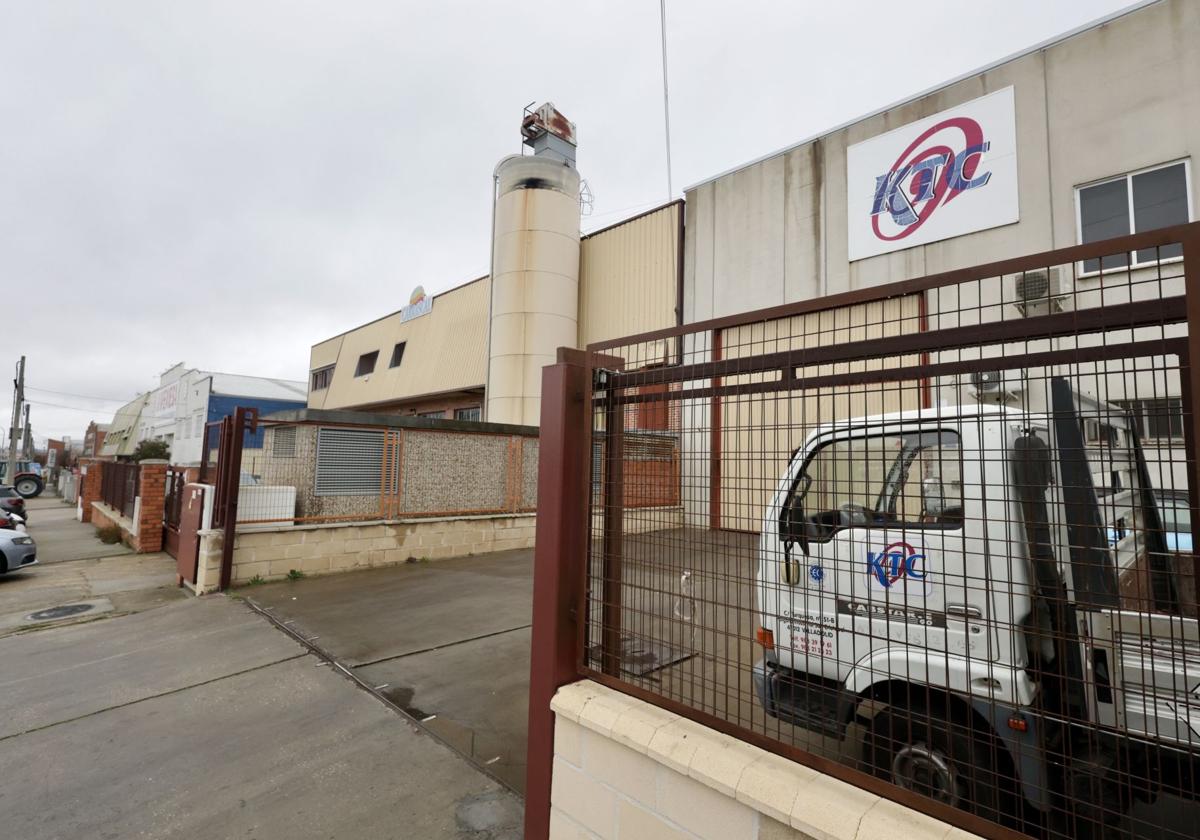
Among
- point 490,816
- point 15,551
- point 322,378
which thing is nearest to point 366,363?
point 322,378

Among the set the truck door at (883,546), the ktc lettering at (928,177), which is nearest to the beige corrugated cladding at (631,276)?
the ktc lettering at (928,177)

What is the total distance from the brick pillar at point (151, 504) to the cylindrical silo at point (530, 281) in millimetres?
8433

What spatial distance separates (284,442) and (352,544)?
2.04 meters

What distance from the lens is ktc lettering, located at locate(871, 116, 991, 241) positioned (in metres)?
9.98

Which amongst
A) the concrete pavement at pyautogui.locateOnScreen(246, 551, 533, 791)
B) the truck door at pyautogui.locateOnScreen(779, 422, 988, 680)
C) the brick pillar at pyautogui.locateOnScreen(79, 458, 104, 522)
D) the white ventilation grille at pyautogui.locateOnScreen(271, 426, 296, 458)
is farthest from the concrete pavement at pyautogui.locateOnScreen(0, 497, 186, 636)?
the truck door at pyautogui.locateOnScreen(779, 422, 988, 680)

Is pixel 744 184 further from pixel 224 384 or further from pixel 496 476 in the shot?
pixel 224 384

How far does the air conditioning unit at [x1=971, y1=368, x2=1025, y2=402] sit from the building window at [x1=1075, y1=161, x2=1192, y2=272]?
25.0 ft

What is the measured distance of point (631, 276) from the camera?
53.4 ft

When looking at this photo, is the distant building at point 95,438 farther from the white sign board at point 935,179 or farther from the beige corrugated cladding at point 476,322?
the white sign board at point 935,179

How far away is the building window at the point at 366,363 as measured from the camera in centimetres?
2781

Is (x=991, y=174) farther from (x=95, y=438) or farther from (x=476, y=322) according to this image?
(x=95, y=438)

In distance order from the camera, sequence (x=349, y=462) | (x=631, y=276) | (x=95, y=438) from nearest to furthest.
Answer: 1. (x=349, y=462)
2. (x=631, y=276)
3. (x=95, y=438)

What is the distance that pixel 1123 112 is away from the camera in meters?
8.57

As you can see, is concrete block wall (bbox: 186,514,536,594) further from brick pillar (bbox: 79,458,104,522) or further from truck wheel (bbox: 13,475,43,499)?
truck wheel (bbox: 13,475,43,499)
